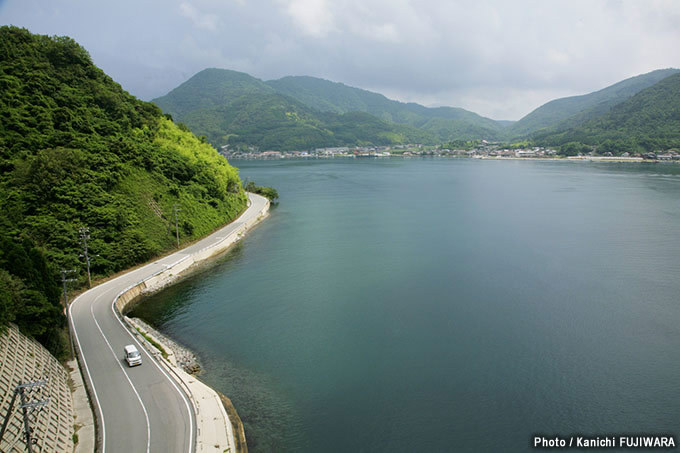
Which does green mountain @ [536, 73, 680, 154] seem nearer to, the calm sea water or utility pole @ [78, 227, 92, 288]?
the calm sea water

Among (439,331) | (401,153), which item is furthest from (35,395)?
(401,153)

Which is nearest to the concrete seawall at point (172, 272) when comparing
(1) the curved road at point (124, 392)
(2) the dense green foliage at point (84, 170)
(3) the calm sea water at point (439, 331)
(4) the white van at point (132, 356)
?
(3) the calm sea water at point (439, 331)

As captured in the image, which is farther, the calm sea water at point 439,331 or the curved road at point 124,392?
the calm sea water at point 439,331

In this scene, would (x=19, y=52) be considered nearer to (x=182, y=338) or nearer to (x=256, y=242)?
(x=256, y=242)

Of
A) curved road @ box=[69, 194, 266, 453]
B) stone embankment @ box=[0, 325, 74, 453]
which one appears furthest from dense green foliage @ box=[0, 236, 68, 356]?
A: curved road @ box=[69, 194, 266, 453]

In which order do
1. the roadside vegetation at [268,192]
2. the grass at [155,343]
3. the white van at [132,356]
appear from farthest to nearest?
the roadside vegetation at [268,192] < the grass at [155,343] < the white van at [132,356]

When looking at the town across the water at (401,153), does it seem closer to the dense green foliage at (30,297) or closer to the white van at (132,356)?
the white van at (132,356)
